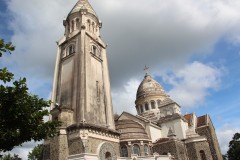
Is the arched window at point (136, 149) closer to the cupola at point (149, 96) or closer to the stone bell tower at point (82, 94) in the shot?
the stone bell tower at point (82, 94)

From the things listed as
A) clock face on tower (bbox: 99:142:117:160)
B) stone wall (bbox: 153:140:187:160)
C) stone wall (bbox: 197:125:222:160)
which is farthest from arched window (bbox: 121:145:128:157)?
stone wall (bbox: 197:125:222:160)

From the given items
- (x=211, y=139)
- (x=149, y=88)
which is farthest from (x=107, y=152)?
(x=149, y=88)

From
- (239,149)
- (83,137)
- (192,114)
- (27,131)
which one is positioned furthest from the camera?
(239,149)

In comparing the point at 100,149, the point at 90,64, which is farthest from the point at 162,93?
the point at 100,149

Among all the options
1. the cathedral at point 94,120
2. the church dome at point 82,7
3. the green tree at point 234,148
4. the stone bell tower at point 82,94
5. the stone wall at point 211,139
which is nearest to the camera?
the stone bell tower at point 82,94

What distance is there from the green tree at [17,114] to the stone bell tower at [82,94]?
10717 millimetres

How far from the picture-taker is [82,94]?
23.8m

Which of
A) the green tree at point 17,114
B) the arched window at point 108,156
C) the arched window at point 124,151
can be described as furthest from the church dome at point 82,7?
the green tree at point 17,114

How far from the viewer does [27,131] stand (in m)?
9.88

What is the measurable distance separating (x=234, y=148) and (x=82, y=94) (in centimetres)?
3506

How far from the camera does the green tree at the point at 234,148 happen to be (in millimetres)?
42406

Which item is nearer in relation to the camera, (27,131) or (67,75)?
(27,131)

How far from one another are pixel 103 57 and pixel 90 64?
4.25 metres

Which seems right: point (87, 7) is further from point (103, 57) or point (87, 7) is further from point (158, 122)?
point (158, 122)
